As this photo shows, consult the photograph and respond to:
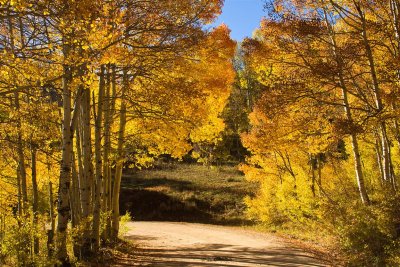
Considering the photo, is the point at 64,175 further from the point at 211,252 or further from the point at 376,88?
the point at 376,88

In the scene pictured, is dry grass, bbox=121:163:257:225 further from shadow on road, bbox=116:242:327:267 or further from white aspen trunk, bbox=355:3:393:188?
white aspen trunk, bbox=355:3:393:188

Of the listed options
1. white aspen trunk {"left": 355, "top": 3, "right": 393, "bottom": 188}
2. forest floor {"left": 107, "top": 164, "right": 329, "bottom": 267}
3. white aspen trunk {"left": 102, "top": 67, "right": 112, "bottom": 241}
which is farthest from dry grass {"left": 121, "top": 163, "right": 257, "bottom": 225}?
white aspen trunk {"left": 355, "top": 3, "right": 393, "bottom": 188}

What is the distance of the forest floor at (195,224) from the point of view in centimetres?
1030

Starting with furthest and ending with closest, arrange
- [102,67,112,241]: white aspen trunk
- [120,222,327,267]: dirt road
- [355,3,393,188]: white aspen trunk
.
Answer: [102,67,112,241]: white aspen trunk < [120,222,327,267]: dirt road < [355,3,393,188]: white aspen trunk

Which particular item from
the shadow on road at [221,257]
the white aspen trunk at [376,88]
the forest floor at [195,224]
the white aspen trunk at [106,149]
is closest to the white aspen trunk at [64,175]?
the forest floor at [195,224]

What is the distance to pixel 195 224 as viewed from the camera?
22297 millimetres

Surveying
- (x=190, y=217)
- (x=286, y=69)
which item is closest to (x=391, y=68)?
(x=286, y=69)

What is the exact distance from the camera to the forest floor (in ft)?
33.8

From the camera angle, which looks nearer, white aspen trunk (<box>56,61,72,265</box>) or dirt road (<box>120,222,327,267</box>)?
white aspen trunk (<box>56,61,72,265</box>)

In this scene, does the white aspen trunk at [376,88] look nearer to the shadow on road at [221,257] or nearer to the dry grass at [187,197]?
the shadow on road at [221,257]

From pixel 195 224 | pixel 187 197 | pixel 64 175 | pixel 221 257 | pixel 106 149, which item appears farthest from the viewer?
pixel 187 197

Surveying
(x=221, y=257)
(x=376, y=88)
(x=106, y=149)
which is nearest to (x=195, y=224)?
(x=221, y=257)

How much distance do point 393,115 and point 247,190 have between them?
826 inches

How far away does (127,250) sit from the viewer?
1169cm
